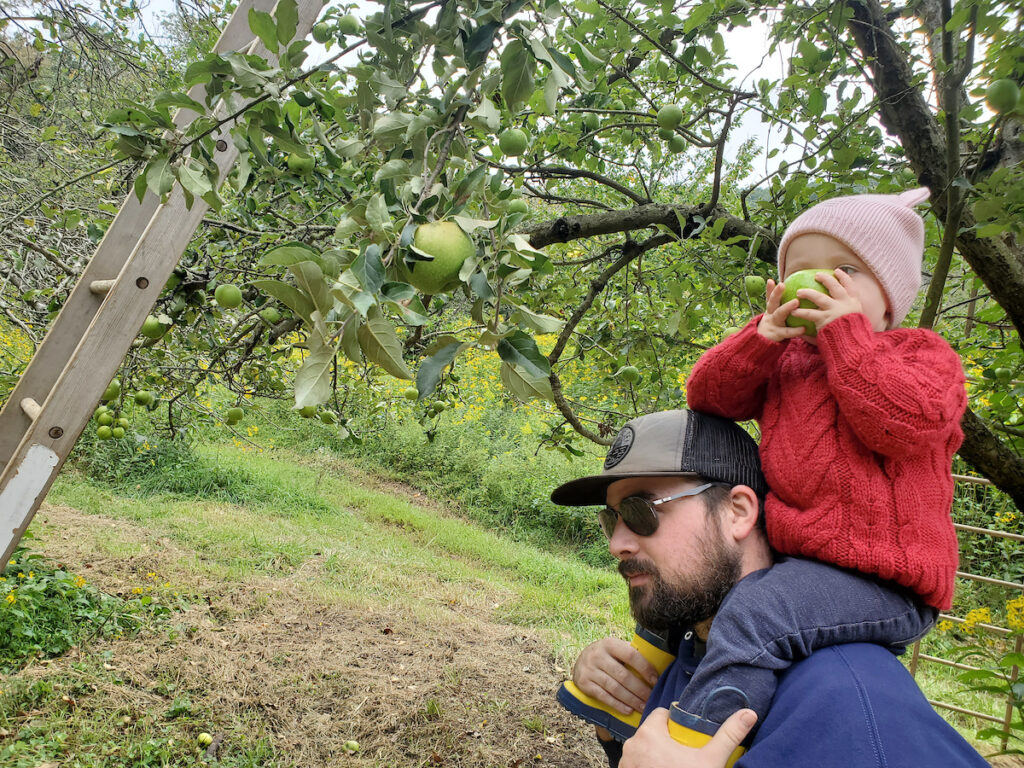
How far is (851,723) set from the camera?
3.06 feet

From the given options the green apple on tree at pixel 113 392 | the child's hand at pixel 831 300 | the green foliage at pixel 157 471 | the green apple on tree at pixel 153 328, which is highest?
the child's hand at pixel 831 300

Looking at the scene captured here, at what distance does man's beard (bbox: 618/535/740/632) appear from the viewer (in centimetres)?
120

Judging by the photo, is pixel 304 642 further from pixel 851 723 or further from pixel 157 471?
pixel 157 471

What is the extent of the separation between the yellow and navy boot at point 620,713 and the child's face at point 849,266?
824 millimetres

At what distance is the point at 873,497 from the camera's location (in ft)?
3.36

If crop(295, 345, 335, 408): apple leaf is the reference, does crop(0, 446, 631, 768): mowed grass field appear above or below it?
below

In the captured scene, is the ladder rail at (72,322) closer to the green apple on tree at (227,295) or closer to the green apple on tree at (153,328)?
the green apple on tree at (153,328)

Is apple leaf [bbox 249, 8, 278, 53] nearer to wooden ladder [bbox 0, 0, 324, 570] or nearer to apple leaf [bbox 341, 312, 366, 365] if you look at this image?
apple leaf [bbox 341, 312, 366, 365]

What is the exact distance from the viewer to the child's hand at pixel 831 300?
3.51 ft

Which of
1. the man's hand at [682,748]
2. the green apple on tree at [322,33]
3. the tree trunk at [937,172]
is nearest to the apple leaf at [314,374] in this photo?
the man's hand at [682,748]

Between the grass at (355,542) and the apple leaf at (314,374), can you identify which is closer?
the apple leaf at (314,374)

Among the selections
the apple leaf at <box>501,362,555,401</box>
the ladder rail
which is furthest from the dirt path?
the apple leaf at <box>501,362,555,401</box>

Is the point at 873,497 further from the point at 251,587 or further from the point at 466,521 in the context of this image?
the point at 466,521

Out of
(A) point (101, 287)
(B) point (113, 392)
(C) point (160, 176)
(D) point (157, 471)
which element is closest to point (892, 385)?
(C) point (160, 176)
